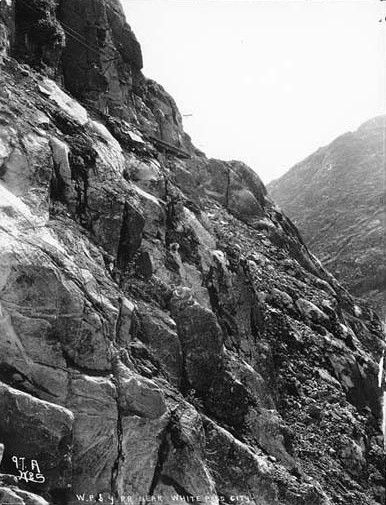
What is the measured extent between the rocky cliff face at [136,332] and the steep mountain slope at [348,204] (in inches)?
944

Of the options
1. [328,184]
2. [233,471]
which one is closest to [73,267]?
[233,471]

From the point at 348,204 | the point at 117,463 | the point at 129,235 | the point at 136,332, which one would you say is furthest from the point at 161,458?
the point at 348,204

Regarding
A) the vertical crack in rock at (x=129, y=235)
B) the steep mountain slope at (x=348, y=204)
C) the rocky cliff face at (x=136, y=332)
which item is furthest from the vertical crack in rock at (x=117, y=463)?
the steep mountain slope at (x=348, y=204)

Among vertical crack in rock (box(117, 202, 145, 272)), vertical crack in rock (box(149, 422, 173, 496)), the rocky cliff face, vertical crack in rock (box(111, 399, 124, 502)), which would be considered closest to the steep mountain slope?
the rocky cliff face

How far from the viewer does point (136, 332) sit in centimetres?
1284

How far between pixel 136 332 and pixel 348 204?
161ft

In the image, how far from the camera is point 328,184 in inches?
2537

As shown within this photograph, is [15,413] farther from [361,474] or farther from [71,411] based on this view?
[361,474]

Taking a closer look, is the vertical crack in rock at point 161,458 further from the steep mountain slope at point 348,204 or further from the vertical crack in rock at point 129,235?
the steep mountain slope at point 348,204

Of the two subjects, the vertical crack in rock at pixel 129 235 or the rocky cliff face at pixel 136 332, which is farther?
the vertical crack in rock at pixel 129 235

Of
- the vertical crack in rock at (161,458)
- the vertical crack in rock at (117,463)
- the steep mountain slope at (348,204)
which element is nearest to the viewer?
the vertical crack in rock at (117,463)

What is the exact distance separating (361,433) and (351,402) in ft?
4.99

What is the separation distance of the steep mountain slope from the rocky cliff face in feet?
78.6

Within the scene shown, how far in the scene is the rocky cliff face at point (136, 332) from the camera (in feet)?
32.4
